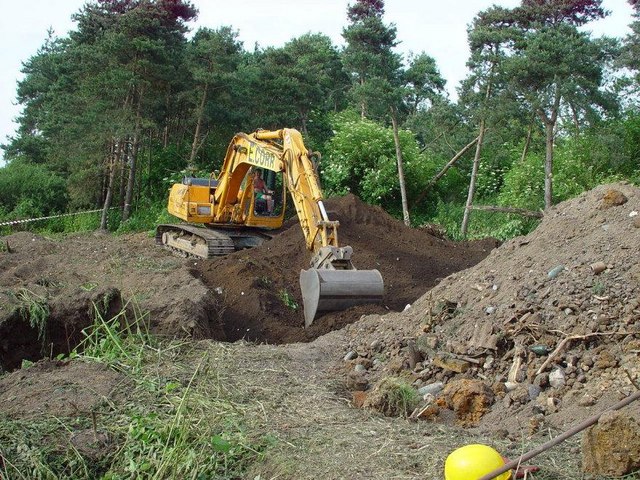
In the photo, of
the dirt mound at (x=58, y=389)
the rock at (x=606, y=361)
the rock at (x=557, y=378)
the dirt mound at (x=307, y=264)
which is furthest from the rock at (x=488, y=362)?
the dirt mound at (x=307, y=264)

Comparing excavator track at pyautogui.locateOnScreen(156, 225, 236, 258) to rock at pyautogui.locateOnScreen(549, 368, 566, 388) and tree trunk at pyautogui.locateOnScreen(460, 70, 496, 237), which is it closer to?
tree trunk at pyautogui.locateOnScreen(460, 70, 496, 237)

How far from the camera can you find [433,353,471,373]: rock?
623cm

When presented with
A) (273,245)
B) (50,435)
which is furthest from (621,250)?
Result: (273,245)

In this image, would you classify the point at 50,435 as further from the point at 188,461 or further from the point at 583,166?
the point at 583,166

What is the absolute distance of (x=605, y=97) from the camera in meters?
14.6

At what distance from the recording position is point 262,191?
14.7 metres

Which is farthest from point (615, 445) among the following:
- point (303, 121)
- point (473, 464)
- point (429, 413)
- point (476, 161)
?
point (303, 121)

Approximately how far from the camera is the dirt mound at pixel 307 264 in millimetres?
9750

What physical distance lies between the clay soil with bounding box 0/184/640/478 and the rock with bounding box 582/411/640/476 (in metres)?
0.17

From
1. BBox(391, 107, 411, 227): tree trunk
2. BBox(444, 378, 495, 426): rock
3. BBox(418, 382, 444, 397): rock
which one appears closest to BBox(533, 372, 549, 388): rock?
BBox(444, 378, 495, 426): rock

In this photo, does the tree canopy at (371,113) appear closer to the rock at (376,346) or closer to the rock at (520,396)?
the rock at (376,346)

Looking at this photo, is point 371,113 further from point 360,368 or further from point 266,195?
point 360,368

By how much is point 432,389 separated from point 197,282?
5266 millimetres

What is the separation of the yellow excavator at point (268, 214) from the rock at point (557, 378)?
4117 mm
